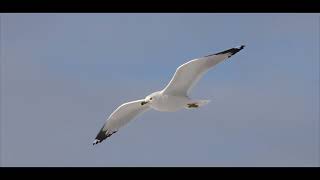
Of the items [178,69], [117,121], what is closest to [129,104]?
[117,121]

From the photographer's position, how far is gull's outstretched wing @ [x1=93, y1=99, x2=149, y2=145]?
1237 cm

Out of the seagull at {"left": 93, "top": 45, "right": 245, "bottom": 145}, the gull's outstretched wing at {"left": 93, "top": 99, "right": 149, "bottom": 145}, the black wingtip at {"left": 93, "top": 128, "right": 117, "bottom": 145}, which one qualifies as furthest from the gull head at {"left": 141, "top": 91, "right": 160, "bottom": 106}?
the black wingtip at {"left": 93, "top": 128, "right": 117, "bottom": 145}

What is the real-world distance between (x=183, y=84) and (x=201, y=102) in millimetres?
407

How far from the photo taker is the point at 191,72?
11.3 meters

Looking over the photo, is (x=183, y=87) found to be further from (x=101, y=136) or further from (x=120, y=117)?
(x=101, y=136)

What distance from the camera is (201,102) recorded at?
11.3 m

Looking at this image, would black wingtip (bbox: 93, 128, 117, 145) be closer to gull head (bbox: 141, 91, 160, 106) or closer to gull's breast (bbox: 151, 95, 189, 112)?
gull head (bbox: 141, 91, 160, 106)

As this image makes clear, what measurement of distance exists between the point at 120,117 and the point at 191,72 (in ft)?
6.03

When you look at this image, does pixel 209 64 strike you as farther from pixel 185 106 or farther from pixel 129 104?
pixel 129 104

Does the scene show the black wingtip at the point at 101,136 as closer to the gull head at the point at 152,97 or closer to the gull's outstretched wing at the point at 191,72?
the gull head at the point at 152,97

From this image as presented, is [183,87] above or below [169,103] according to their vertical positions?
above

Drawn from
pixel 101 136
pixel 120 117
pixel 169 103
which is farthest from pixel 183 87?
pixel 101 136

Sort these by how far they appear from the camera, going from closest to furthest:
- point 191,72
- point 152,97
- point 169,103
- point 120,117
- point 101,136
Result: 1. point 191,72
2. point 169,103
3. point 152,97
4. point 120,117
5. point 101,136

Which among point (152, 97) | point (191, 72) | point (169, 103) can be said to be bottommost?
point (169, 103)
